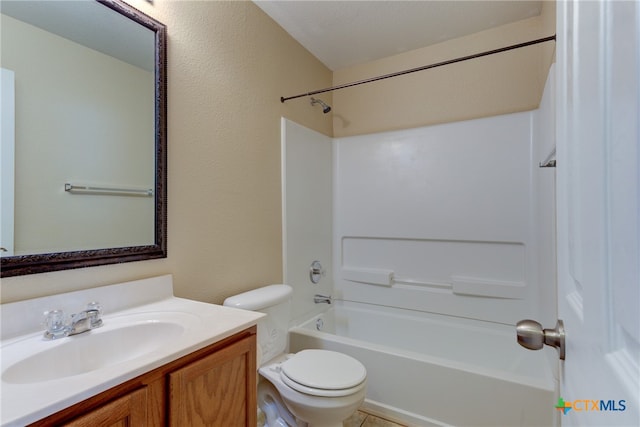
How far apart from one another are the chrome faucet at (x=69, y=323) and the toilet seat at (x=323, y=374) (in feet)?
2.62

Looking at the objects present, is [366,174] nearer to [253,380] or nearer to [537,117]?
[537,117]

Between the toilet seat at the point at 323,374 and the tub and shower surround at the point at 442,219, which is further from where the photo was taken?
the tub and shower surround at the point at 442,219

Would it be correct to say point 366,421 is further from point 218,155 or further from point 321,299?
point 218,155

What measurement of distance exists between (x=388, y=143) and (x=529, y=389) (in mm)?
1831

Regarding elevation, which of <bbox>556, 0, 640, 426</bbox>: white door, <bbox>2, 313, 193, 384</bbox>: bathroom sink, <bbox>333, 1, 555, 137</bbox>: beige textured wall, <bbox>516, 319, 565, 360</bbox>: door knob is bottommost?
<bbox>2, 313, 193, 384</bbox>: bathroom sink

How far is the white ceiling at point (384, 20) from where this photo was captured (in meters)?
1.83

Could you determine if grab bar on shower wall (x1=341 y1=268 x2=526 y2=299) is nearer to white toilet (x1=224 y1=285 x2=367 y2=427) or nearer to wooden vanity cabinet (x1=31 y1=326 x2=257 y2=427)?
white toilet (x1=224 y1=285 x2=367 y2=427)

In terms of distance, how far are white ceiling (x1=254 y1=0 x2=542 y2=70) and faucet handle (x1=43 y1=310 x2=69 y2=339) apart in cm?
191

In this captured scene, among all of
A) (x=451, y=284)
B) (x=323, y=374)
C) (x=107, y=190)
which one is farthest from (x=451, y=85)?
(x=107, y=190)

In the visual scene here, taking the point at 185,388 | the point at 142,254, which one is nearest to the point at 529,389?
the point at 185,388

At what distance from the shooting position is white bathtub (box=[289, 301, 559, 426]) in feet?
4.47

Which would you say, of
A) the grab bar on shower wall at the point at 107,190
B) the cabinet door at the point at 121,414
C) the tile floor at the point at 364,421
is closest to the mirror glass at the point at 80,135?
the grab bar on shower wall at the point at 107,190

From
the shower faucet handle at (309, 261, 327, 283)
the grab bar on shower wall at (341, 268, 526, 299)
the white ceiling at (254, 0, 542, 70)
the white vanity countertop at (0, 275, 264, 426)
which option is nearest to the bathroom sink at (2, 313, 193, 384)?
the white vanity countertop at (0, 275, 264, 426)

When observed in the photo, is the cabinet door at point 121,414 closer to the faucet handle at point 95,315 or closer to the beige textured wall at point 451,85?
the faucet handle at point 95,315
